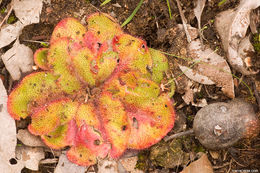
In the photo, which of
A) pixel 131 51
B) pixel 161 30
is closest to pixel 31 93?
pixel 131 51

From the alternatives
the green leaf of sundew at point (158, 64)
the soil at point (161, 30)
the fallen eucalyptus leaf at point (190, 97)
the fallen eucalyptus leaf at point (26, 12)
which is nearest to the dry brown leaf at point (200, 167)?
the soil at point (161, 30)

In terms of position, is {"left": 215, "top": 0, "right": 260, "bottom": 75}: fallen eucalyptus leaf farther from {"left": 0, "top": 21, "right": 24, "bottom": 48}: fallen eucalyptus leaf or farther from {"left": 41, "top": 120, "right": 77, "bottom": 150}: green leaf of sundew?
{"left": 0, "top": 21, "right": 24, "bottom": 48}: fallen eucalyptus leaf

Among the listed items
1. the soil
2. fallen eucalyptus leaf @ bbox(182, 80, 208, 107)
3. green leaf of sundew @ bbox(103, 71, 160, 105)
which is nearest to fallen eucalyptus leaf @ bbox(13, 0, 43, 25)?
the soil

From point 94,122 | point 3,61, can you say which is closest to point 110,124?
point 94,122

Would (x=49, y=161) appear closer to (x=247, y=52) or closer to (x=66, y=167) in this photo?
(x=66, y=167)

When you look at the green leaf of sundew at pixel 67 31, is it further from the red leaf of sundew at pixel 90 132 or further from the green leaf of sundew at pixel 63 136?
the green leaf of sundew at pixel 63 136

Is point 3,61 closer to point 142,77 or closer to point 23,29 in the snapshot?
point 23,29

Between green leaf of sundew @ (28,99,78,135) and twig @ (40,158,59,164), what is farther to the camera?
twig @ (40,158,59,164)
